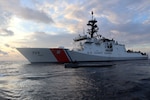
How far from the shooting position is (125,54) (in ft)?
217

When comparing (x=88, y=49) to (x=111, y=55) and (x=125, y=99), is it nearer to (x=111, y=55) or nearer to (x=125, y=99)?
(x=111, y=55)

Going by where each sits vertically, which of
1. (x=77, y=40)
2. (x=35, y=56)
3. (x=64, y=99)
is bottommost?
(x=64, y=99)

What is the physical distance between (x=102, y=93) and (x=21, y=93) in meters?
5.98

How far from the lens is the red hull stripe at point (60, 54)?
48062mm

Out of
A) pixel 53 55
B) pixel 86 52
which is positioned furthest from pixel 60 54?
pixel 86 52

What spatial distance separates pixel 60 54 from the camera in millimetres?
48719

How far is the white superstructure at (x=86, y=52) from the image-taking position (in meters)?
48.8

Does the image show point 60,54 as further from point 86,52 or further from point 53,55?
point 86,52

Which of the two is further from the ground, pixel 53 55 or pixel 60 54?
pixel 60 54

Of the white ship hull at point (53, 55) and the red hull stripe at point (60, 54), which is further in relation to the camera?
the white ship hull at point (53, 55)

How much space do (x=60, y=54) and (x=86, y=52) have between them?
8.11 metres

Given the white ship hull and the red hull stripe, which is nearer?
the red hull stripe

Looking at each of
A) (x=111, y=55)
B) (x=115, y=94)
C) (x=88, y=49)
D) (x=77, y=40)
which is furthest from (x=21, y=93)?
(x=111, y=55)

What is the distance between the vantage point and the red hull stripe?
48.1 meters
